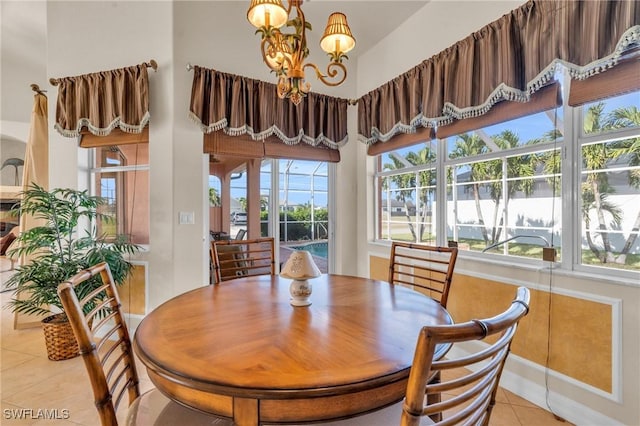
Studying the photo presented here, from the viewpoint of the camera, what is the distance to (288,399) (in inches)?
30.6

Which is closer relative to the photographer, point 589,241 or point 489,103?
point 589,241

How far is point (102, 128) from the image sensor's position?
278 cm

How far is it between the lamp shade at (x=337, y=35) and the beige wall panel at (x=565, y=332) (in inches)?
73.4

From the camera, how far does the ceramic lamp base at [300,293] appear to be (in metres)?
1.38

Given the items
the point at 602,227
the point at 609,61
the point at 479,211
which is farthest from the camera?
the point at 479,211

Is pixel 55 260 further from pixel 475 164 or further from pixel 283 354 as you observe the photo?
pixel 475 164

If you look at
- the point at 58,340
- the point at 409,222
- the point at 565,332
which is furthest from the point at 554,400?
the point at 58,340

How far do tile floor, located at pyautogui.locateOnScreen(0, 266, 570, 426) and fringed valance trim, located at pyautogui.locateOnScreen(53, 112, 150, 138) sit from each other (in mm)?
1917

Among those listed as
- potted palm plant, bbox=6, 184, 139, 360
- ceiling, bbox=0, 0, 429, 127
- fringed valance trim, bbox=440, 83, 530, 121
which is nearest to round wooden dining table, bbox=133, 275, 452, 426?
fringed valance trim, bbox=440, 83, 530, 121

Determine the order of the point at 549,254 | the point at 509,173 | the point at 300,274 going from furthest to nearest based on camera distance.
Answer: the point at 509,173 → the point at 549,254 → the point at 300,274

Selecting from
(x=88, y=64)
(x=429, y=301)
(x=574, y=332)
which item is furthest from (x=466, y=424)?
(x=88, y=64)

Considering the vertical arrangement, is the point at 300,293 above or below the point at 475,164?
below

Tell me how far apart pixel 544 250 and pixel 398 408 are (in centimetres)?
146

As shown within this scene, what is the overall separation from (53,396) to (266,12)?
105 inches
